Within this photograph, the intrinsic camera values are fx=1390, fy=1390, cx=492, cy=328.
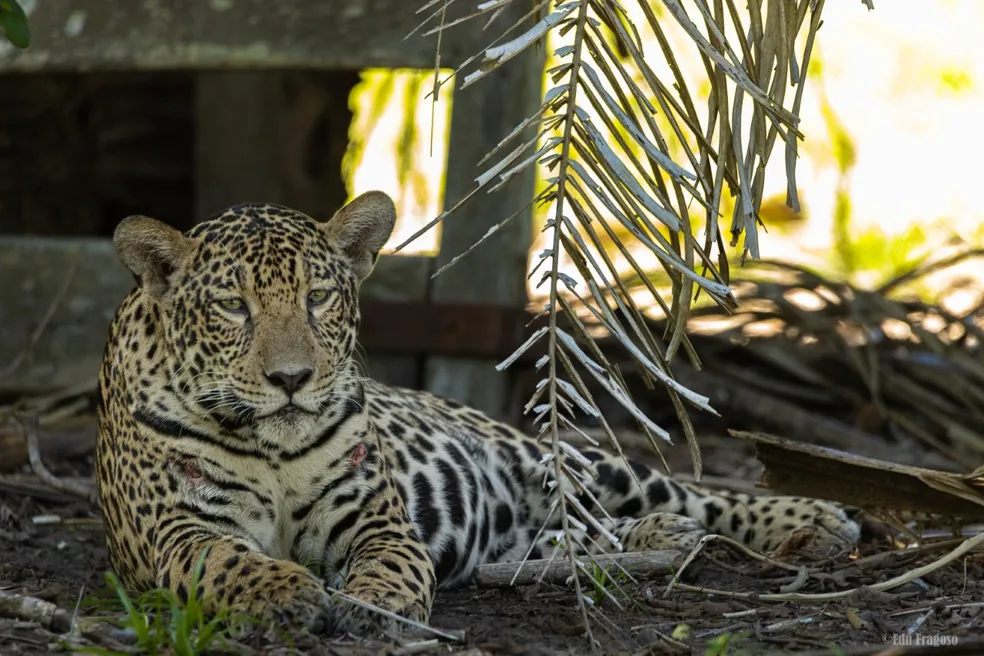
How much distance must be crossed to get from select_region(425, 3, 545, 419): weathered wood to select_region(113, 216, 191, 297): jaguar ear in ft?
10.2

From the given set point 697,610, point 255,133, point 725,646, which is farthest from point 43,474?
point 255,133

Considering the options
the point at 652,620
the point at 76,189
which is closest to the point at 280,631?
the point at 652,620

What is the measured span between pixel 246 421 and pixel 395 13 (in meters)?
3.83

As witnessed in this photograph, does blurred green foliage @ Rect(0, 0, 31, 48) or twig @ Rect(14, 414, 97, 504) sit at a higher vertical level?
blurred green foliage @ Rect(0, 0, 31, 48)

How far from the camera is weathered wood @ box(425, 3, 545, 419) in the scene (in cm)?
796

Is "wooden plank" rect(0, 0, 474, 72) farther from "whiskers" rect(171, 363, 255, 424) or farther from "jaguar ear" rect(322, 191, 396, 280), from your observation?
"whiskers" rect(171, 363, 255, 424)

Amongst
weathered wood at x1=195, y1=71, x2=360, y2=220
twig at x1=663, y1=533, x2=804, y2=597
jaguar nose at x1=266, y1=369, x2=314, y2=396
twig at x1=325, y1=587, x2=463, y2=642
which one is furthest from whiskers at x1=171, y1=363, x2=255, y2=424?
weathered wood at x1=195, y1=71, x2=360, y2=220

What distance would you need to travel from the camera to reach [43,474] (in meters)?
6.32

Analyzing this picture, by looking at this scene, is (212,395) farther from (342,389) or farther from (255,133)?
(255,133)

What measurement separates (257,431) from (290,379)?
316 millimetres

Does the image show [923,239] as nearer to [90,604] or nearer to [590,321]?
[590,321]

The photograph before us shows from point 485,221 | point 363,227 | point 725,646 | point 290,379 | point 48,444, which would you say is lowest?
point 725,646

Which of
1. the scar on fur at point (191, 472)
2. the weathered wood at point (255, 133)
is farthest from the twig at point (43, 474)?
the weathered wood at point (255, 133)

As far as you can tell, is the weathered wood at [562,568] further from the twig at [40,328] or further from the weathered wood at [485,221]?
the twig at [40,328]
